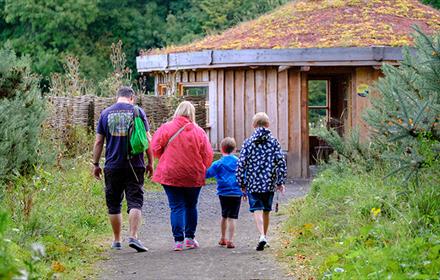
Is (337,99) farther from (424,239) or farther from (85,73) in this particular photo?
(424,239)

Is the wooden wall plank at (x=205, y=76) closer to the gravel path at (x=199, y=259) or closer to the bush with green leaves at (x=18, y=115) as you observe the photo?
the gravel path at (x=199, y=259)

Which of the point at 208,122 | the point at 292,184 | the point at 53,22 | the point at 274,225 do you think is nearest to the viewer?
the point at 274,225

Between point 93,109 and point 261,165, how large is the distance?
9.91 meters

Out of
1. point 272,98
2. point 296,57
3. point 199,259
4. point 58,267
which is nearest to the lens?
point 58,267

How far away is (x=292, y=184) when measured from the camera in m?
20.1

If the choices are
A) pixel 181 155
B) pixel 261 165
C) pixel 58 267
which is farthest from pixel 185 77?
pixel 58 267

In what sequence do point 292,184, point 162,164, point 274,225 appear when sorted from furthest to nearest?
point 292,184
point 274,225
point 162,164

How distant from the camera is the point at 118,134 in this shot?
1069cm

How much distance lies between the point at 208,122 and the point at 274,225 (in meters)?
9.89

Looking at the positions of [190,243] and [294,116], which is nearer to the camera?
[190,243]

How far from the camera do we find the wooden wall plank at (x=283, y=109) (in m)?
21.0

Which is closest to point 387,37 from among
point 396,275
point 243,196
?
point 243,196

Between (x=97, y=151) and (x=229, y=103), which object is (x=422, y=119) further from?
(x=229, y=103)

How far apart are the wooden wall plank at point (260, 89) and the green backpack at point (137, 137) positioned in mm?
10764
